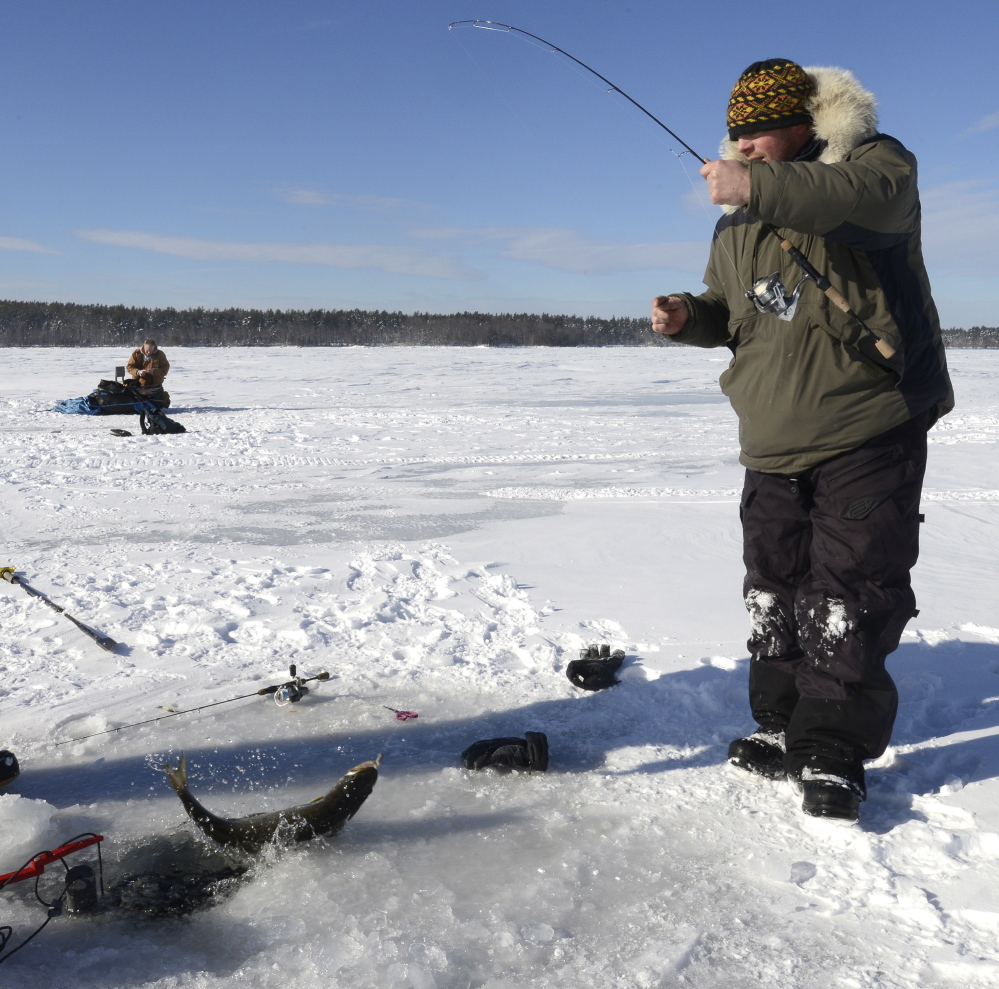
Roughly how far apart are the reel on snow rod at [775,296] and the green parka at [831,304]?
0.02 metres

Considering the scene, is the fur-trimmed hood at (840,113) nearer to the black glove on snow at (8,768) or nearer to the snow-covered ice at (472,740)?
the snow-covered ice at (472,740)

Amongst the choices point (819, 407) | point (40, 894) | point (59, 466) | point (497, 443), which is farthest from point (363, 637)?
point (497, 443)

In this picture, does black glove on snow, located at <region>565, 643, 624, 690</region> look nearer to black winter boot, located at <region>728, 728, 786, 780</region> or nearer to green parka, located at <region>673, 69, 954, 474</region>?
black winter boot, located at <region>728, 728, 786, 780</region>

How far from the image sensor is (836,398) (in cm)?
216

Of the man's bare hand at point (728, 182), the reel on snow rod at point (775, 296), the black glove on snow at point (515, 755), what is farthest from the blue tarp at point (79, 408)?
the man's bare hand at point (728, 182)

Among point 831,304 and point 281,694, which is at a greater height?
point 831,304

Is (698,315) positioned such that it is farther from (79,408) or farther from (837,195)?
(79,408)

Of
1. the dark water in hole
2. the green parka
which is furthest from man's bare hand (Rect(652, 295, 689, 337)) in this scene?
the dark water in hole

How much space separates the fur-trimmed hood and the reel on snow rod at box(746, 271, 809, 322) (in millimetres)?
307

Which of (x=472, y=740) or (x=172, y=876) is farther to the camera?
(x=472, y=740)

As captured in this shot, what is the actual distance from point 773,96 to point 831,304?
546 mm

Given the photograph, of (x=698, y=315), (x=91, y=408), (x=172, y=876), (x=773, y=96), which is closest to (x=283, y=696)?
(x=172, y=876)

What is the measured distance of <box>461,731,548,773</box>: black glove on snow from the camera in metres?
2.32

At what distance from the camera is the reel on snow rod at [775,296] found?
7.07ft
